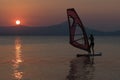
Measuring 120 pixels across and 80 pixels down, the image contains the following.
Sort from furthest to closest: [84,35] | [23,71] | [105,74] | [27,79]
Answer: [84,35], [23,71], [105,74], [27,79]

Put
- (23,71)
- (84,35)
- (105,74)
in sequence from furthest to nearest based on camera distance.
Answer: (84,35), (23,71), (105,74)

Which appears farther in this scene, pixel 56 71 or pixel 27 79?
pixel 56 71

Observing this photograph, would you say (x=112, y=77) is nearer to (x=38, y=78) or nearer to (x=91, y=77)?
(x=91, y=77)

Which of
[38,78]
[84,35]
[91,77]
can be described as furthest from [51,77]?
[84,35]

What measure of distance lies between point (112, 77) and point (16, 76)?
4.42m

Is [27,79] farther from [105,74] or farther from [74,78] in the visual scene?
[105,74]

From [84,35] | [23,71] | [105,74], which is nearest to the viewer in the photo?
[105,74]

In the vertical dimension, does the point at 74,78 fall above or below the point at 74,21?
below

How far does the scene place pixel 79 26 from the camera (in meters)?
33.3

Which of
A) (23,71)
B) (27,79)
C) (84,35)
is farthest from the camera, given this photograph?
(84,35)

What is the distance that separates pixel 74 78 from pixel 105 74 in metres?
2.16

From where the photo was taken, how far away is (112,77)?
59.8 ft

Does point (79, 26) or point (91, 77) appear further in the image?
point (79, 26)

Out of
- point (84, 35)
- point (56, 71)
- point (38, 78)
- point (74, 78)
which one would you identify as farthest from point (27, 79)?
point (84, 35)
